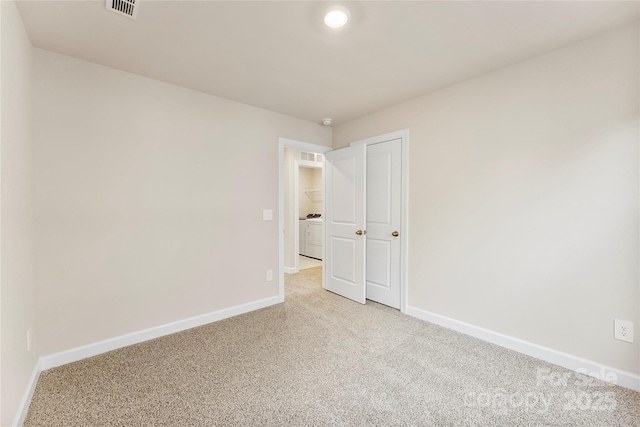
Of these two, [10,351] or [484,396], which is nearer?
[10,351]

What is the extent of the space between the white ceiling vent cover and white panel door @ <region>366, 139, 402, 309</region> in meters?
2.49

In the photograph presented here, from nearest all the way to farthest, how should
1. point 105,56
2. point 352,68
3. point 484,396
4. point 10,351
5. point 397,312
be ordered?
point 10,351
point 484,396
point 105,56
point 352,68
point 397,312

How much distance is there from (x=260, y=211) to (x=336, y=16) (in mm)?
2106

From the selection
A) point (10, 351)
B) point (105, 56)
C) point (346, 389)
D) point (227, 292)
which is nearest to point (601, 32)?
point (346, 389)

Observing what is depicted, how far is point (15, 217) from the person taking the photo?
1533 millimetres

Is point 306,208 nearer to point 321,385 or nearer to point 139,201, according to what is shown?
point 139,201

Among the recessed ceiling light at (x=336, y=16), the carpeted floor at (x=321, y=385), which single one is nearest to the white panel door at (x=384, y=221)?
the carpeted floor at (x=321, y=385)

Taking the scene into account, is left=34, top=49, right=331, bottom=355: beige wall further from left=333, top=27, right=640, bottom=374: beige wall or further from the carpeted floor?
left=333, top=27, right=640, bottom=374: beige wall

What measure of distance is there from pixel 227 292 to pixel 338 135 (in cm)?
250

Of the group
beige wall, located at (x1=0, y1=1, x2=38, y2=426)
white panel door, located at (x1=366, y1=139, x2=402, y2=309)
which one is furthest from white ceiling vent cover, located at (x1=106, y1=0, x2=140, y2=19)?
white panel door, located at (x1=366, y1=139, x2=402, y2=309)

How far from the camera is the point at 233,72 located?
2.34m

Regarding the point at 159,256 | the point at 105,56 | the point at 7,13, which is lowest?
the point at 159,256

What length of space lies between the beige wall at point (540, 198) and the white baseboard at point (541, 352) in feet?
0.14

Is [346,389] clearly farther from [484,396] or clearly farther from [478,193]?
[478,193]
